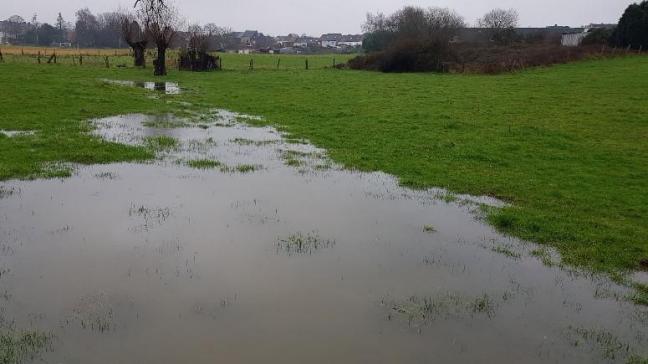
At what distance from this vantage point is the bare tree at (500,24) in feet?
268

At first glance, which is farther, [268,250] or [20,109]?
[20,109]

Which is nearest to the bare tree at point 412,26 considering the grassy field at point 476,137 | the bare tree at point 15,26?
the grassy field at point 476,137

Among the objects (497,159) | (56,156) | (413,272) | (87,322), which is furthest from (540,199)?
(56,156)

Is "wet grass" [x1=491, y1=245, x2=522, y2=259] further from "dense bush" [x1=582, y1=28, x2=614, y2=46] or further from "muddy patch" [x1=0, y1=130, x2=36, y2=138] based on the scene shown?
"dense bush" [x1=582, y1=28, x2=614, y2=46]

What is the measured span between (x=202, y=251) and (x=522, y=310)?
15.8ft

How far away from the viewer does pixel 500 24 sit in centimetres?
9106

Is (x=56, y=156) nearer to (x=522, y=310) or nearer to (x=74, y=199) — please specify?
(x=74, y=199)

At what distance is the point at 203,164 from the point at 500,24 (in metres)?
88.6

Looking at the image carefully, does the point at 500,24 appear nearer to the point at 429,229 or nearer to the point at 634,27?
the point at 634,27

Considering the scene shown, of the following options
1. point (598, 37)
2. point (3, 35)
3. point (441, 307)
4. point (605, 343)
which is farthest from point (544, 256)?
point (3, 35)

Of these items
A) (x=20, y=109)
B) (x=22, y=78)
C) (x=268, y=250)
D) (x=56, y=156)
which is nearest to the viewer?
(x=268, y=250)

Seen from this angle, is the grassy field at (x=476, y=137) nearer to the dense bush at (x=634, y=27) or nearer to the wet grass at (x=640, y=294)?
the wet grass at (x=640, y=294)

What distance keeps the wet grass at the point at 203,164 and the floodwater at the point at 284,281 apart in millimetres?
1709

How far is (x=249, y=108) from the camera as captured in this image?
2558cm
